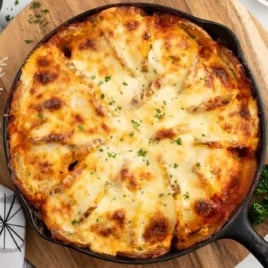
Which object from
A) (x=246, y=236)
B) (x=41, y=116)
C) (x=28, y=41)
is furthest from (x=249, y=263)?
(x=28, y=41)

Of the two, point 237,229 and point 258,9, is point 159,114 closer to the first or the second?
point 237,229

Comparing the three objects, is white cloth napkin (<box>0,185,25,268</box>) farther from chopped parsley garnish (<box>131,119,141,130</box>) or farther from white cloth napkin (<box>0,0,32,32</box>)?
white cloth napkin (<box>0,0,32,32</box>)

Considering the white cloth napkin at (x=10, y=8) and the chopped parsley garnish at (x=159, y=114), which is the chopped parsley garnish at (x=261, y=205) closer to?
the chopped parsley garnish at (x=159, y=114)

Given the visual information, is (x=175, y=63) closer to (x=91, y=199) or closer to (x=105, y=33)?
(x=105, y=33)

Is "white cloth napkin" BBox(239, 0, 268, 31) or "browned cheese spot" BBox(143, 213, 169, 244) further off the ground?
"white cloth napkin" BBox(239, 0, 268, 31)

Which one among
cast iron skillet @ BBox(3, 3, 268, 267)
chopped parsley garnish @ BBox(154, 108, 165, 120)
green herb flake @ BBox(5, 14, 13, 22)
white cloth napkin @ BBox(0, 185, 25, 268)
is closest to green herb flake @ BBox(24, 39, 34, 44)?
green herb flake @ BBox(5, 14, 13, 22)

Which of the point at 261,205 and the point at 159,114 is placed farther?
the point at 261,205

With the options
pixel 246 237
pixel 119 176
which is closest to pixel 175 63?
pixel 119 176
